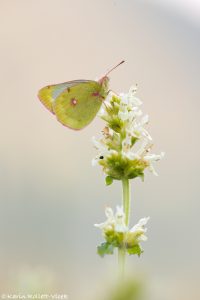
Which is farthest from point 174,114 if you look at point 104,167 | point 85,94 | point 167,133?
point 104,167

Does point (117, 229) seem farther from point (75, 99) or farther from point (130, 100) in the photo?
point (75, 99)

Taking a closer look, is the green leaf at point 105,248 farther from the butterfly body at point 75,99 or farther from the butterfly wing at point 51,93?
the butterfly wing at point 51,93

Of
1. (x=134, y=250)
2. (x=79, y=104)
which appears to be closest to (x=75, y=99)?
(x=79, y=104)

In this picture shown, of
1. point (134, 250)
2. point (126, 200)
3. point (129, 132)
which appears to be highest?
point (129, 132)

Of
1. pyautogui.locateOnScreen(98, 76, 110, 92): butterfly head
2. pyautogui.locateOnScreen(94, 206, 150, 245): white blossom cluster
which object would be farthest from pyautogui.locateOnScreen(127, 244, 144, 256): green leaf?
pyautogui.locateOnScreen(98, 76, 110, 92): butterfly head

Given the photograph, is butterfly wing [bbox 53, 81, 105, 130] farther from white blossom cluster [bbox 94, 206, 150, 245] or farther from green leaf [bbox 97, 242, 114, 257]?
green leaf [bbox 97, 242, 114, 257]

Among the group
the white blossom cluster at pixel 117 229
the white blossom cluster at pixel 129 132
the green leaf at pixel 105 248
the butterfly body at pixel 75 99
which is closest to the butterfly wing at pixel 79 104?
the butterfly body at pixel 75 99

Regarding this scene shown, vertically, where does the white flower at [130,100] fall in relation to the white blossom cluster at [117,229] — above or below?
above
